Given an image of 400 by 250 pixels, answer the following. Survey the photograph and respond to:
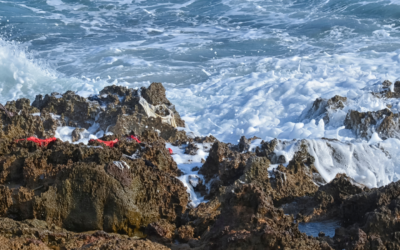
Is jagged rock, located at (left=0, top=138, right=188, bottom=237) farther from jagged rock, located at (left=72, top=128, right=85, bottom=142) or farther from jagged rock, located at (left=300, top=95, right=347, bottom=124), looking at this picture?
jagged rock, located at (left=300, top=95, right=347, bottom=124)

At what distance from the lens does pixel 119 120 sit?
604 centimetres

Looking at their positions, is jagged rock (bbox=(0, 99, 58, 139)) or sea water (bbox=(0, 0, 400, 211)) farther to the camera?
sea water (bbox=(0, 0, 400, 211))

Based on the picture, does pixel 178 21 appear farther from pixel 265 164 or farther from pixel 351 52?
pixel 265 164

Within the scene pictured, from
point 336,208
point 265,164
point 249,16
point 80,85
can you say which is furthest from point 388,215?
point 249,16

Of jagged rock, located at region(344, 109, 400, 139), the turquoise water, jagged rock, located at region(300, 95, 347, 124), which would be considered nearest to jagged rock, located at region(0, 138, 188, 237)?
jagged rock, located at region(344, 109, 400, 139)

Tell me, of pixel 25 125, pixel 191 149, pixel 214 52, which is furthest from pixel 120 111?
pixel 214 52

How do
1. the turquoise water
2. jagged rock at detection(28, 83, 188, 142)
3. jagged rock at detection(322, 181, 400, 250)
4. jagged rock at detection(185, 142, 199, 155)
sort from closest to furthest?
jagged rock at detection(322, 181, 400, 250), jagged rock at detection(185, 142, 199, 155), jagged rock at detection(28, 83, 188, 142), the turquoise water

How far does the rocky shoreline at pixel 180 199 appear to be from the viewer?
2.44 meters

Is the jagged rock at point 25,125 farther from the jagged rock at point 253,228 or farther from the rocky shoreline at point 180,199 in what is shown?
Result: the jagged rock at point 253,228

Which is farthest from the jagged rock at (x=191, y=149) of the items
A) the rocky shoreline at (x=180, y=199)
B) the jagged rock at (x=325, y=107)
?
the jagged rock at (x=325, y=107)

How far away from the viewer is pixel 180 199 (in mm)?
3340

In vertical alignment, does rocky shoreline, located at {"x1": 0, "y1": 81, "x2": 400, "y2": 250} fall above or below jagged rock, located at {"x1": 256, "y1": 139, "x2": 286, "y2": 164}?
above

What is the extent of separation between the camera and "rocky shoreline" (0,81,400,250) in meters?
2.44

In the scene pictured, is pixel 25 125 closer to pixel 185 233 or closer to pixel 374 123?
pixel 185 233
